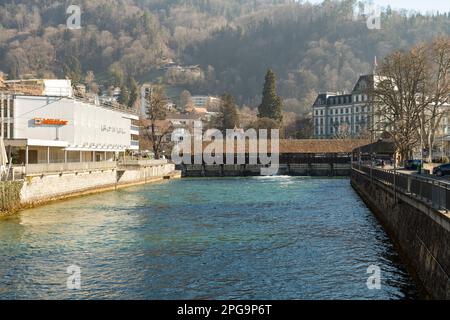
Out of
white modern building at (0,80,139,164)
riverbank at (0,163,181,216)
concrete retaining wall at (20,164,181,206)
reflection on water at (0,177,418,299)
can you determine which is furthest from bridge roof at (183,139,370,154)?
reflection on water at (0,177,418,299)

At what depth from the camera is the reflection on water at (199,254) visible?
1756cm

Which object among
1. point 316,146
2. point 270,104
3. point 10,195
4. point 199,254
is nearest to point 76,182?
point 10,195

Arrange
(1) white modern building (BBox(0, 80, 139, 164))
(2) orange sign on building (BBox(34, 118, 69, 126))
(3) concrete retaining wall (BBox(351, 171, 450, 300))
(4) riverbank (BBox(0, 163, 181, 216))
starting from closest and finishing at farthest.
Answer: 1. (3) concrete retaining wall (BBox(351, 171, 450, 300))
2. (4) riverbank (BBox(0, 163, 181, 216))
3. (1) white modern building (BBox(0, 80, 139, 164))
4. (2) orange sign on building (BBox(34, 118, 69, 126))

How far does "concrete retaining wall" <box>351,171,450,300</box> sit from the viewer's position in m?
15.3

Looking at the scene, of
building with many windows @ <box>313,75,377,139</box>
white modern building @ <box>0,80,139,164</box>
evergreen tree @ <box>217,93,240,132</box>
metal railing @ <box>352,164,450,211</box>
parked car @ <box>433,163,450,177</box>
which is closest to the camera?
metal railing @ <box>352,164,450,211</box>

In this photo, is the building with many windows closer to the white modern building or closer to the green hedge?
the white modern building

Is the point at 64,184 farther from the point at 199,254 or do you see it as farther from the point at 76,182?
the point at 199,254

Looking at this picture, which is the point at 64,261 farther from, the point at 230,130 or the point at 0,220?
the point at 230,130

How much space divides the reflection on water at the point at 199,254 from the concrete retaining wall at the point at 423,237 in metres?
0.66

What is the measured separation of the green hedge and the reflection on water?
1.31 metres

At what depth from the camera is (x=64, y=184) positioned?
48.1m

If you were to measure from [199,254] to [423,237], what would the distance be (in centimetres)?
877

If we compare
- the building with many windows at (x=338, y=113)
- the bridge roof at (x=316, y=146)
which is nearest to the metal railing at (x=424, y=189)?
the bridge roof at (x=316, y=146)
